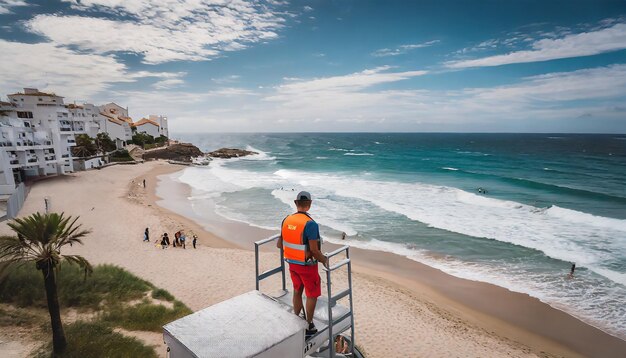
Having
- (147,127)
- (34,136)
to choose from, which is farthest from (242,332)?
(147,127)

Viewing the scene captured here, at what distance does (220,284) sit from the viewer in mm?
14562

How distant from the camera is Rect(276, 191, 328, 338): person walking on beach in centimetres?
410

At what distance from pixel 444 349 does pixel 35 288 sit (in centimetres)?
1385

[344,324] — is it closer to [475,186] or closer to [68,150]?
[475,186]

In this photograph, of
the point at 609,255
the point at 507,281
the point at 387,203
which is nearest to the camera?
the point at 507,281

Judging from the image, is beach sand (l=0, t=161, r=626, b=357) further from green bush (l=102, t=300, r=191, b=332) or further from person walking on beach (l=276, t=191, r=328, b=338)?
person walking on beach (l=276, t=191, r=328, b=338)

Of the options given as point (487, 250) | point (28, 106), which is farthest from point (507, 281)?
point (28, 106)

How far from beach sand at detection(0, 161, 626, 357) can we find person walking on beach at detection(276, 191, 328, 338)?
6.90m

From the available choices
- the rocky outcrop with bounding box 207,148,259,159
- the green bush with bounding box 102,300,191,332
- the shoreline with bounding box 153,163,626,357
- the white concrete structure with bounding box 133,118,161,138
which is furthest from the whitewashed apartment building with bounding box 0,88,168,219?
the white concrete structure with bounding box 133,118,161,138

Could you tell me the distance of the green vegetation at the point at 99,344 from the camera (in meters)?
7.82

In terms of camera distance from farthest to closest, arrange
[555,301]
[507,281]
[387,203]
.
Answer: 1. [387,203]
2. [507,281]
3. [555,301]

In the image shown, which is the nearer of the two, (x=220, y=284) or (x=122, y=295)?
(x=122, y=295)

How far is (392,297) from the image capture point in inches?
559

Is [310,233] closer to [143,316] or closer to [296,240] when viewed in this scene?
[296,240]
